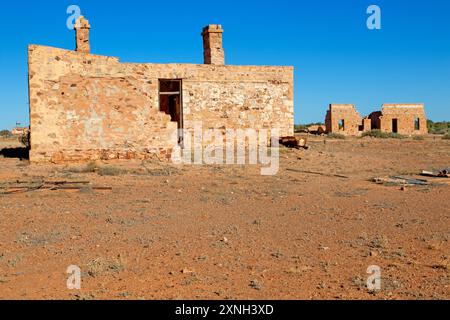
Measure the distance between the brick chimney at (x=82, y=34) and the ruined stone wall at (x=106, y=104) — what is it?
5.85ft

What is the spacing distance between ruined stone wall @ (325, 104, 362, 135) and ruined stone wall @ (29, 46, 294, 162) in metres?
21.0

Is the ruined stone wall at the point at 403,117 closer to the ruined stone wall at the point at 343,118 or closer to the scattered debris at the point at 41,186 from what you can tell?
the ruined stone wall at the point at 343,118

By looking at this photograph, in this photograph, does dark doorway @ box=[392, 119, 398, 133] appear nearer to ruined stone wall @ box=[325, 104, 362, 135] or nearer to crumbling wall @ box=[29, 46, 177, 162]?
ruined stone wall @ box=[325, 104, 362, 135]

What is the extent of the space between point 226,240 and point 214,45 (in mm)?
14413

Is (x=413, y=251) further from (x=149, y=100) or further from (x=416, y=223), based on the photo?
(x=149, y=100)

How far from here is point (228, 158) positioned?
691 inches

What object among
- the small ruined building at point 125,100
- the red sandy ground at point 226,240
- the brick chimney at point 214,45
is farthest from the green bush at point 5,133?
the red sandy ground at point 226,240

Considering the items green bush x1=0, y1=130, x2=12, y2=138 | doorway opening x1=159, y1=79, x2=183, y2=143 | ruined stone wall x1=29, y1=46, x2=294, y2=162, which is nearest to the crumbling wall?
ruined stone wall x1=29, y1=46, x2=294, y2=162

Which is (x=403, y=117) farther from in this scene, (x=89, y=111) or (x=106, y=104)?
(x=89, y=111)

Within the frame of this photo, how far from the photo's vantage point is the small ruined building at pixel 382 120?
38688 millimetres

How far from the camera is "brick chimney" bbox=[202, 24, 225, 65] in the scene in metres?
19.7

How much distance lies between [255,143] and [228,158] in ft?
9.38

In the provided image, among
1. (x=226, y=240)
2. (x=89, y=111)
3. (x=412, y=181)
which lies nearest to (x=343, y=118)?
(x=89, y=111)

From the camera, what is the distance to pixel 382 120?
39.6m
